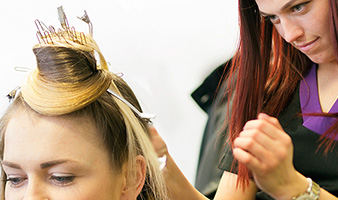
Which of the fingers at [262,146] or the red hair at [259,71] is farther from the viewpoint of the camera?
the red hair at [259,71]

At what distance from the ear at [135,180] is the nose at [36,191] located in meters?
0.20

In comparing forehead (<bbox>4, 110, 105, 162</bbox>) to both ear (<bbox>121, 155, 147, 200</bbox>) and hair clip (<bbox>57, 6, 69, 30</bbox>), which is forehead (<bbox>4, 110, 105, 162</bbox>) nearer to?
ear (<bbox>121, 155, 147, 200</bbox>)

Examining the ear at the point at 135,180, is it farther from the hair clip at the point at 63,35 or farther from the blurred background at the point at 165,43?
the blurred background at the point at 165,43

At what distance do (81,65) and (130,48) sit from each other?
100 centimetres

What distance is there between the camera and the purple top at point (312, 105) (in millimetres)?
1348

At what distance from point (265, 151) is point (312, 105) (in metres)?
0.55

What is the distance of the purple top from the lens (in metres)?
1.35

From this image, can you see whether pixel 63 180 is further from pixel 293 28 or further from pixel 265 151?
pixel 293 28

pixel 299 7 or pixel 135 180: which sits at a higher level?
pixel 299 7

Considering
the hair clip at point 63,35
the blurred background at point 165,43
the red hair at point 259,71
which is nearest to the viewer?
the hair clip at point 63,35

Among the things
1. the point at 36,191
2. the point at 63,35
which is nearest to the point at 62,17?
the point at 63,35

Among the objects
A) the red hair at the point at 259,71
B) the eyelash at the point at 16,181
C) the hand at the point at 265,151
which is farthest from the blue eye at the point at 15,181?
the red hair at the point at 259,71

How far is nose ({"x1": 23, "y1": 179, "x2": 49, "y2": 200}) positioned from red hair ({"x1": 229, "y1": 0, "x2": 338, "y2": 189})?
55cm

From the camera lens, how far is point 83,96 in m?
1.10
